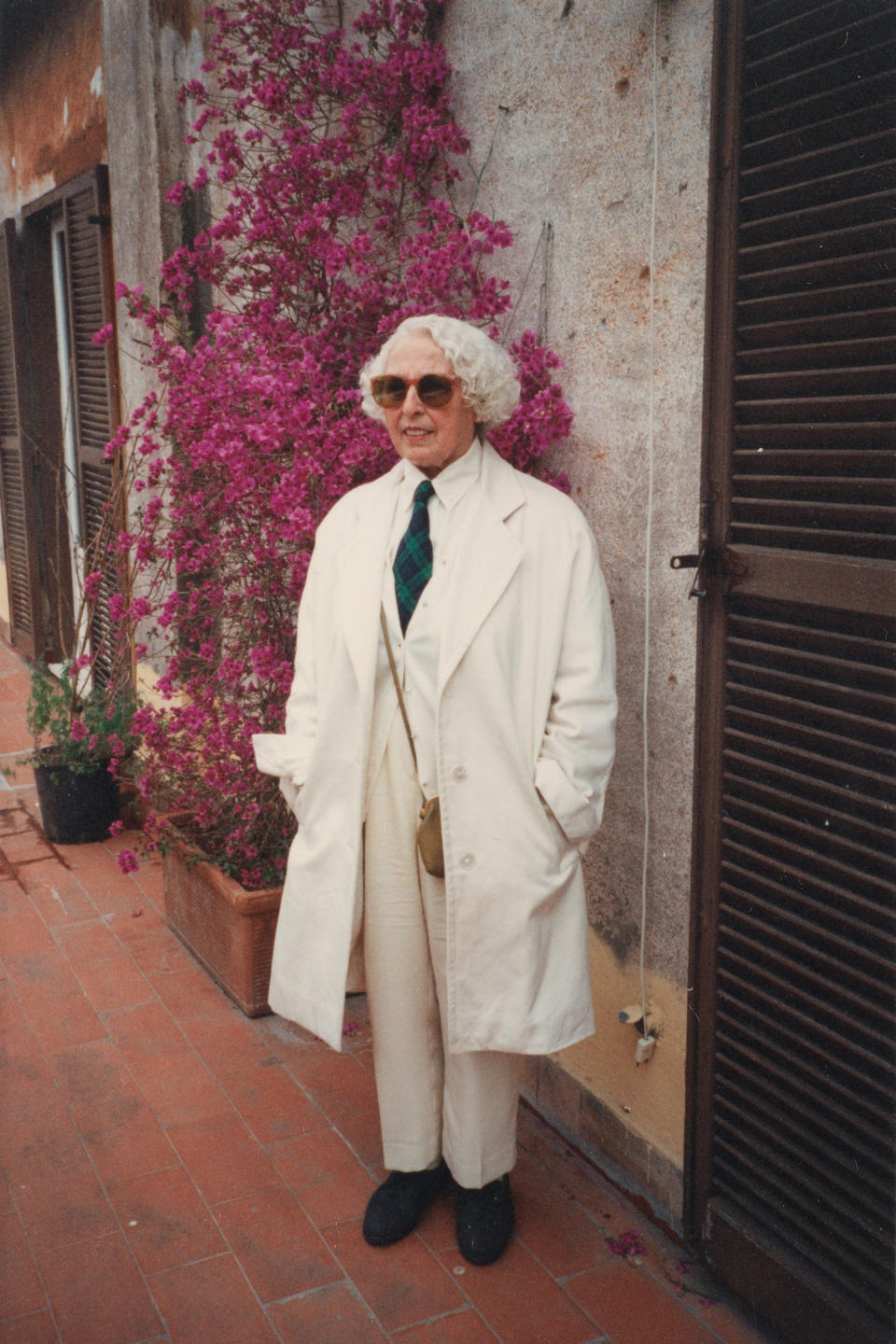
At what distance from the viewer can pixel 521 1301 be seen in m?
2.72

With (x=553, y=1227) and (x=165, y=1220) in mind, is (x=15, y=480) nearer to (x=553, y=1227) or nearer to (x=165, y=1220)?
(x=165, y=1220)

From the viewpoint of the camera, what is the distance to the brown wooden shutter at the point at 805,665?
2.17m

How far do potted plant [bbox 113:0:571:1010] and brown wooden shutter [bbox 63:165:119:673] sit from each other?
180 cm

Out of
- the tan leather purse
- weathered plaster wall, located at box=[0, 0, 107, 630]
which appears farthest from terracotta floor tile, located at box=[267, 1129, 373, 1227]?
weathered plaster wall, located at box=[0, 0, 107, 630]

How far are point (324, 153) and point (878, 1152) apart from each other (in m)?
3.13

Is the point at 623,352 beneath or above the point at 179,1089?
above

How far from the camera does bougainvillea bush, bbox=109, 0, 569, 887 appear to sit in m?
3.43

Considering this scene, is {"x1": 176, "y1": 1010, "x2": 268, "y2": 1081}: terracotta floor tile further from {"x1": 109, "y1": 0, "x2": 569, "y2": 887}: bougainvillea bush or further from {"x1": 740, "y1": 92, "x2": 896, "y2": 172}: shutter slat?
{"x1": 740, "y1": 92, "x2": 896, "y2": 172}: shutter slat

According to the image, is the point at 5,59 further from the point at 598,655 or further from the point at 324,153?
the point at 598,655

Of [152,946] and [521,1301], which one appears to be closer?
[521,1301]

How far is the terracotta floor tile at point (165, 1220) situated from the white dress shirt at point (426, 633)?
124 cm

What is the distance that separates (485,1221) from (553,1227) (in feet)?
0.73

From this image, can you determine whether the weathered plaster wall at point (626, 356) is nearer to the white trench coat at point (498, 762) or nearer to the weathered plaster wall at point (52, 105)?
the white trench coat at point (498, 762)

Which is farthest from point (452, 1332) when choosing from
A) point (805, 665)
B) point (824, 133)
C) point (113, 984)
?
point (824, 133)
